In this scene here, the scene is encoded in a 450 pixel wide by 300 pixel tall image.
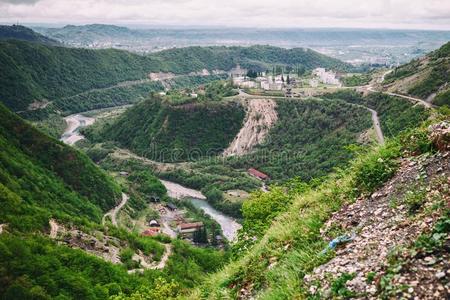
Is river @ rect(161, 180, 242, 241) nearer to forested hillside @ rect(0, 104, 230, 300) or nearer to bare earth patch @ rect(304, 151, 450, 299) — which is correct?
forested hillside @ rect(0, 104, 230, 300)

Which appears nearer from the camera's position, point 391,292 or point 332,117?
point 391,292

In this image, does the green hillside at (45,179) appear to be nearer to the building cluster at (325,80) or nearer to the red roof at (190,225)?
the red roof at (190,225)

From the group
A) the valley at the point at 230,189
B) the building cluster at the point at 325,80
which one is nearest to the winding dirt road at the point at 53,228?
the valley at the point at 230,189

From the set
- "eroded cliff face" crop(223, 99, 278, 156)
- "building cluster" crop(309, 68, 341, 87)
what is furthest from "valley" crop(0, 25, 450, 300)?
"building cluster" crop(309, 68, 341, 87)

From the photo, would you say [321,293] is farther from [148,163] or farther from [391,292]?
[148,163]

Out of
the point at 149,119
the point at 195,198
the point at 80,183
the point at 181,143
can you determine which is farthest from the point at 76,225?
the point at 149,119

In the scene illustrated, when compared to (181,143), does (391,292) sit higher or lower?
higher
